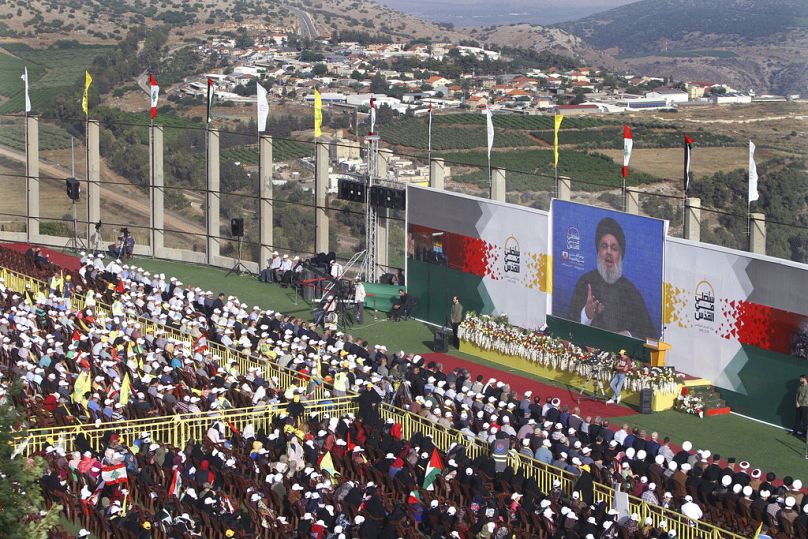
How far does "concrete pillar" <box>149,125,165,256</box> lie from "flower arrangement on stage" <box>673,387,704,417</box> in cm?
1891

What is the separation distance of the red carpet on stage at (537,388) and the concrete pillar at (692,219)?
14.4 ft

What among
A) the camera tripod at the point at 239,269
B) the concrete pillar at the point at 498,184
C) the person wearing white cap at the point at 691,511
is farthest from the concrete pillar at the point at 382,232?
the person wearing white cap at the point at 691,511

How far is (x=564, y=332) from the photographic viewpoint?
3062cm

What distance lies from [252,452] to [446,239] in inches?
528

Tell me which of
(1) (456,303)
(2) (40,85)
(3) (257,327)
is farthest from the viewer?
(2) (40,85)

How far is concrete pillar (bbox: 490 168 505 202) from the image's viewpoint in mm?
34219

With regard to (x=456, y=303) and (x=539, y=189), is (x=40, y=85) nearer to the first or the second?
(x=539, y=189)

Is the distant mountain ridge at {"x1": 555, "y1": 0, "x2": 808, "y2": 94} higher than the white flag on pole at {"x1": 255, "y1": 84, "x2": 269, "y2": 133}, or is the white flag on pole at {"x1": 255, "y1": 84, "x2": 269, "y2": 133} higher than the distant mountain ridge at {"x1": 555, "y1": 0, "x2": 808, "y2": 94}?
the distant mountain ridge at {"x1": 555, "y1": 0, "x2": 808, "y2": 94}

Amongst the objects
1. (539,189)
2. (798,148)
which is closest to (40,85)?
(539,189)

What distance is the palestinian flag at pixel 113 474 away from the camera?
20016 millimetres

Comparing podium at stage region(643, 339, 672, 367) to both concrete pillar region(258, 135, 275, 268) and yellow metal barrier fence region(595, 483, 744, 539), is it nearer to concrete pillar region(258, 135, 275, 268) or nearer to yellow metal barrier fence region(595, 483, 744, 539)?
yellow metal barrier fence region(595, 483, 744, 539)

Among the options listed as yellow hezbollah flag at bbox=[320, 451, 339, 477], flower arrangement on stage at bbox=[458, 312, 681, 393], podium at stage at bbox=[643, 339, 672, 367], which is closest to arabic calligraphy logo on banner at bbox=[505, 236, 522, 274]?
flower arrangement on stage at bbox=[458, 312, 681, 393]

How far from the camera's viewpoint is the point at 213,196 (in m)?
39.7

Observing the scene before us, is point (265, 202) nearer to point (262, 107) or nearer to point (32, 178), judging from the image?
point (262, 107)
